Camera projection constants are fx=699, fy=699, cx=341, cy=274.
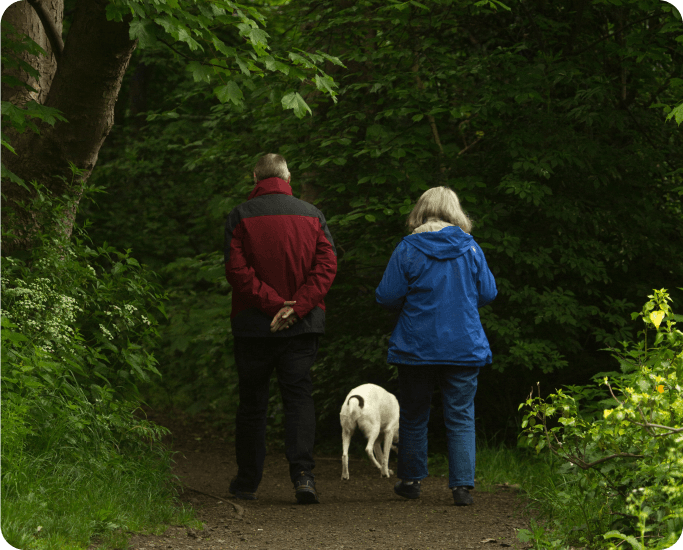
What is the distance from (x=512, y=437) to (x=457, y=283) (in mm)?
2954

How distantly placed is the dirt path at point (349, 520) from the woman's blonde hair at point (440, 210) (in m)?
1.80

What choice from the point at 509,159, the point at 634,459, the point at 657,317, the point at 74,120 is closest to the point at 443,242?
the point at 657,317

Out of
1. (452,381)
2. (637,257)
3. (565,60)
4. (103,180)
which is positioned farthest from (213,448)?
(103,180)

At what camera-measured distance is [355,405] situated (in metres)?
5.59

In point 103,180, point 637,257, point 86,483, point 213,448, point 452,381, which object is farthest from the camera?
point 103,180

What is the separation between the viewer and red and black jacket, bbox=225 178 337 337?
4.50 meters

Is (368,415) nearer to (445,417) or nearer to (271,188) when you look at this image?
(445,417)

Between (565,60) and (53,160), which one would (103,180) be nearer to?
(53,160)

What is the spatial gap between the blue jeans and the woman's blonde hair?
3.11 feet

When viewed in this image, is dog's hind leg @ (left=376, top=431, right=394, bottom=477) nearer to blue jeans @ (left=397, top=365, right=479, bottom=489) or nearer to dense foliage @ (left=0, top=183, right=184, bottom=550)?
blue jeans @ (left=397, top=365, right=479, bottom=489)

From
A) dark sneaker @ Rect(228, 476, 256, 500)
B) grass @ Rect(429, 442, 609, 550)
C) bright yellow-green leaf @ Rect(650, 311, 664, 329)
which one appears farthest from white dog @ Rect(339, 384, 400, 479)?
bright yellow-green leaf @ Rect(650, 311, 664, 329)

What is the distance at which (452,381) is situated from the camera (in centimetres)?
438

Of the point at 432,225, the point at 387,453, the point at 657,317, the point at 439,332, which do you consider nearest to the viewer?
the point at 657,317

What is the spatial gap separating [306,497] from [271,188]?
2042 mm
